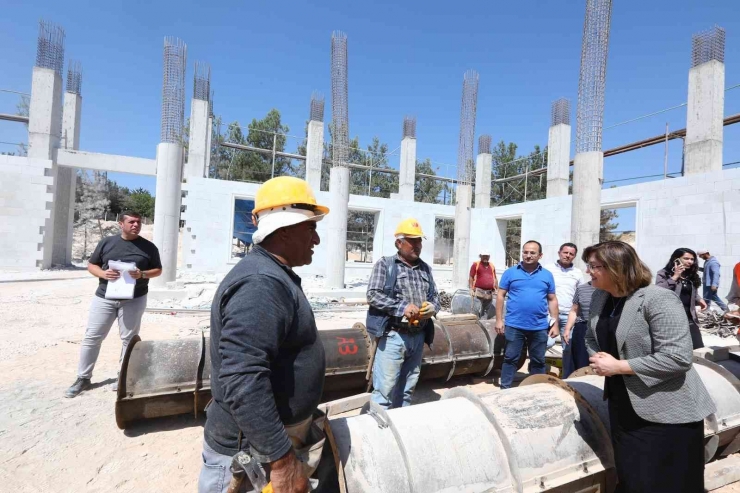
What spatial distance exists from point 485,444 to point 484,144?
18.6 m

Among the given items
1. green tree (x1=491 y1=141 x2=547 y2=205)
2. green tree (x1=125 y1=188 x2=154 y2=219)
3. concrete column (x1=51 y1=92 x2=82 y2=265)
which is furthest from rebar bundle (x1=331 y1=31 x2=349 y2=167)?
green tree (x1=125 y1=188 x2=154 y2=219)

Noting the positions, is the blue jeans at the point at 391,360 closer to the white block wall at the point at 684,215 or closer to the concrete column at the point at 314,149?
the white block wall at the point at 684,215

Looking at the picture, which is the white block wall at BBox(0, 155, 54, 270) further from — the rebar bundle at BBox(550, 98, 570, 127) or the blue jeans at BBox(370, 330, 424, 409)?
the rebar bundle at BBox(550, 98, 570, 127)

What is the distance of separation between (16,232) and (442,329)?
1603 centimetres

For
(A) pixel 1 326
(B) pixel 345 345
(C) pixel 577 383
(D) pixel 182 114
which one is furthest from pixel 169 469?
(D) pixel 182 114

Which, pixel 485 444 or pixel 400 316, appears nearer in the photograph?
pixel 485 444

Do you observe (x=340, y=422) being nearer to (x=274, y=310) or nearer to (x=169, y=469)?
(x=274, y=310)

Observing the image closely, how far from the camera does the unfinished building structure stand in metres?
8.70

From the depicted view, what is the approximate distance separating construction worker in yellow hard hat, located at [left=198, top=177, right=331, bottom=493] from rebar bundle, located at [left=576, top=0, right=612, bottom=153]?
28.6 feet

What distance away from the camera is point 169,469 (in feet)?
9.23

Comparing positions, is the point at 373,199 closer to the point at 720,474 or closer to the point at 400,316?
the point at 400,316

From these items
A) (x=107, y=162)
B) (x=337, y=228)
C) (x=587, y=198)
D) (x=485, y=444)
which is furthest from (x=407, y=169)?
(x=485, y=444)

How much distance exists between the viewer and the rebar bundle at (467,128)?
533 inches

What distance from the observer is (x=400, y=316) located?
9.81 ft
